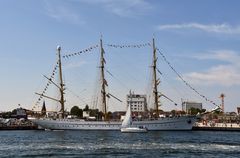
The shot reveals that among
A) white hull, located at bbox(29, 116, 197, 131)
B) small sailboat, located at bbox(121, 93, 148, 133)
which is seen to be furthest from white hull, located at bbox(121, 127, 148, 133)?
white hull, located at bbox(29, 116, 197, 131)

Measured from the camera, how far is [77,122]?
16638cm

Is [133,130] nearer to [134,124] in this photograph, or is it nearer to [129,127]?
[129,127]

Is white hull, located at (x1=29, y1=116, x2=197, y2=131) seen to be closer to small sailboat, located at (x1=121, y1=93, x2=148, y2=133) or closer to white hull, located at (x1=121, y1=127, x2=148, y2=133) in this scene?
small sailboat, located at (x1=121, y1=93, x2=148, y2=133)

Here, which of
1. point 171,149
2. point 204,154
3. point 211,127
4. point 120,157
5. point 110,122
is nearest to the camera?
point 120,157


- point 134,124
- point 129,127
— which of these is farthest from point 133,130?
point 134,124

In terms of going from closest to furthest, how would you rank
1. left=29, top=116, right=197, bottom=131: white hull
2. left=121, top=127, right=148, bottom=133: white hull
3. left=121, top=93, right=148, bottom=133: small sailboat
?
left=121, top=127, right=148, bottom=133: white hull → left=121, top=93, right=148, bottom=133: small sailboat → left=29, top=116, right=197, bottom=131: white hull

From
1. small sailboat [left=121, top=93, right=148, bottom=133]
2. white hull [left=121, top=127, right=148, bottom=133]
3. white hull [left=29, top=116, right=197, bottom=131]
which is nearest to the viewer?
white hull [left=121, top=127, right=148, bottom=133]

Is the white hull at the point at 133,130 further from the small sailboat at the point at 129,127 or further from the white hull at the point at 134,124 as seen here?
the white hull at the point at 134,124

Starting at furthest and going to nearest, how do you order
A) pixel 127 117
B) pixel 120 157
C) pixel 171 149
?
pixel 127 117, pixel 171 149, pixel 120 157

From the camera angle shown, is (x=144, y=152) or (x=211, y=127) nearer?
(x=144, y=152)

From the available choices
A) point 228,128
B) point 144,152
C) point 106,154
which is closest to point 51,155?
point 106,154

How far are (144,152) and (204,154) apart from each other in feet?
28.1

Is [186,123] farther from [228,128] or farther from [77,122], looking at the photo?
[77,122]

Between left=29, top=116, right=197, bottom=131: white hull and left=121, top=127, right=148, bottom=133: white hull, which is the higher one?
left=29, top=116, right=197, bottom=131: white hull
